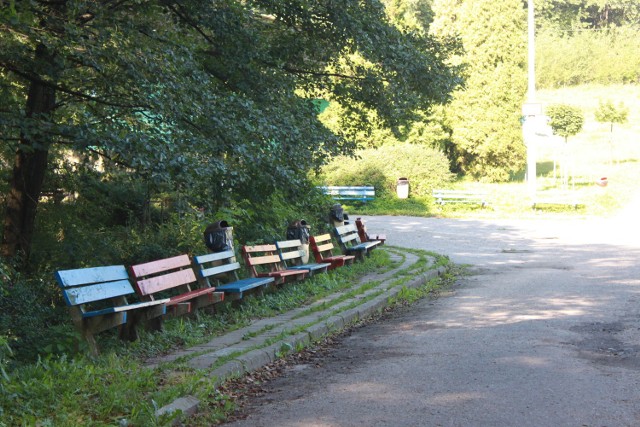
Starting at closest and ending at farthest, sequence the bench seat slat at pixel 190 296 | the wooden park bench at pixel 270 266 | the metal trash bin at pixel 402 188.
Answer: the bench seat slat at pixel 190 296 → the wooden park bench at pixel 270 266 → the metal trash bin at pixel 402 188

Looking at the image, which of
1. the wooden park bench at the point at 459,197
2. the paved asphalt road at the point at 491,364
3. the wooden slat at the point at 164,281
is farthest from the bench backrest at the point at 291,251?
the wooden park bench at the point at 459,197

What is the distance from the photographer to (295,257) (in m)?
13.5

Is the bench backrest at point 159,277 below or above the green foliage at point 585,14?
below

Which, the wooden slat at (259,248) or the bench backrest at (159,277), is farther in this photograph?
the wooden slat at (259,248)

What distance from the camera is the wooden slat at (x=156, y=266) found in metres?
8.45

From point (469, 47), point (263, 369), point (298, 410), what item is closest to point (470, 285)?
point (263, 369)

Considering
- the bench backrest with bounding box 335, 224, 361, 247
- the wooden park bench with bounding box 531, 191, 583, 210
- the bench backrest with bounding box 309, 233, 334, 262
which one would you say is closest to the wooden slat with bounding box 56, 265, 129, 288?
the bench backrest with bounding box 309, 233, 334, 262

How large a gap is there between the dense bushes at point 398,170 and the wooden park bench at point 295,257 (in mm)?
20219

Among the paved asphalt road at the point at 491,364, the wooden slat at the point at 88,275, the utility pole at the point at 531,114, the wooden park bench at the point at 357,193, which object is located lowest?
the paved asphalt road at the point at 491,364

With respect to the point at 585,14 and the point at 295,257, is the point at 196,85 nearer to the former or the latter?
the point at 295,257

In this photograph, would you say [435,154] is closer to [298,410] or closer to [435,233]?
[435,233]

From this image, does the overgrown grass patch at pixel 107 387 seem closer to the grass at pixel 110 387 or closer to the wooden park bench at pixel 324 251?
the grass at pixel 110 387

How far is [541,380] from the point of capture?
6781 mm

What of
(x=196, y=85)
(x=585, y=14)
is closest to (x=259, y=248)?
(x=196, y=85)
